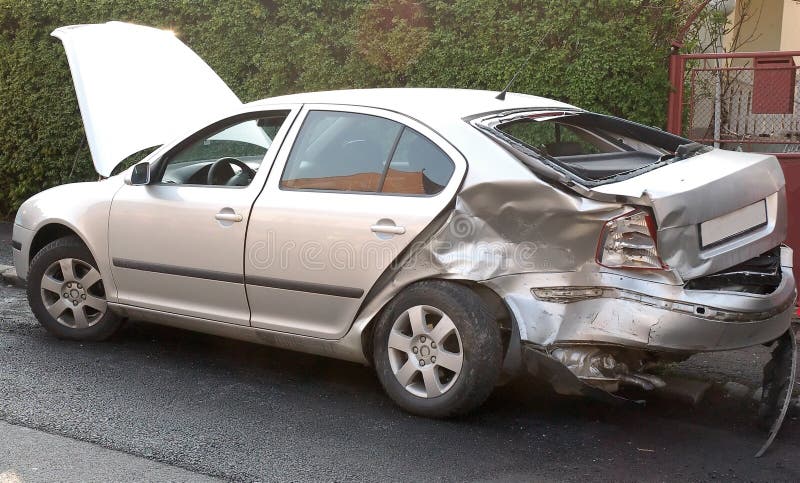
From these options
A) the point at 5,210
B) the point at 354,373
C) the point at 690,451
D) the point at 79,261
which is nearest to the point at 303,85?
the point at 79,261

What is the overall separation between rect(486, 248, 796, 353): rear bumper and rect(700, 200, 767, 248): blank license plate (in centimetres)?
26

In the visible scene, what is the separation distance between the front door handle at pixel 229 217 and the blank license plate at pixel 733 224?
7.74 feet

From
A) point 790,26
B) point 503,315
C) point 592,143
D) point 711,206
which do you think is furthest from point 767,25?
point 503,315

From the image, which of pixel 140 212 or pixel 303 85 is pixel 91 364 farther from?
pixel 303 85

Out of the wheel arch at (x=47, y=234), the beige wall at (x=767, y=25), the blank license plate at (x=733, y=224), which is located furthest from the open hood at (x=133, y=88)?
the beige wall at (x=767, y=25)

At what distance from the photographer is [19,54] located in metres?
9.95

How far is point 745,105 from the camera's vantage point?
6.77 metres

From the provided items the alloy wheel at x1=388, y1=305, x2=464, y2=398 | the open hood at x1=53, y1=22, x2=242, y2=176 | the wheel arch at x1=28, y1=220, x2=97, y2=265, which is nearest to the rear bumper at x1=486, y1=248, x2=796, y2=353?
the alloy wheel at x1=388, y1=305, x2=464, y2=398

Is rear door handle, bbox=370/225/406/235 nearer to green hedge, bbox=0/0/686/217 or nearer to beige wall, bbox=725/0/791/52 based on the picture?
green hedge, bbox=0/0/686/217

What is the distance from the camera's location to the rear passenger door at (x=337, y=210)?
4496 mm

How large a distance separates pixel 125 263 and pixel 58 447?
1530mm

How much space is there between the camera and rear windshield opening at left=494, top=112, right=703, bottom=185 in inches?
176

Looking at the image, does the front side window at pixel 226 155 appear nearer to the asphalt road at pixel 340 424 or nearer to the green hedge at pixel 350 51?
the asphalt road at pixel 340 424

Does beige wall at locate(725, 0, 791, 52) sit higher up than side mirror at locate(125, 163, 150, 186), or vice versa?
beige wall at locate(725, 0, 791, 52)
